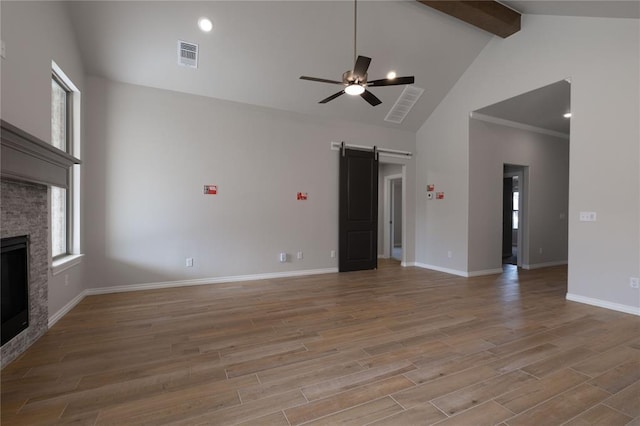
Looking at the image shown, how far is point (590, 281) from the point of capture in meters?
3.92

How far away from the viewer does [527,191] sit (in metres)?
6.34

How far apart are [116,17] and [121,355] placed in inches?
149

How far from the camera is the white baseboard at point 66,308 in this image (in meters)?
3.13

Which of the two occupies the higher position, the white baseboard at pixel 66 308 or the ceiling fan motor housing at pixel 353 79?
the ceiling fan motor housing at pixel 353 79

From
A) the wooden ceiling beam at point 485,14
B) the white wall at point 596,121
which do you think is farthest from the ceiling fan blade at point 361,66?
the white wall at point 596,121

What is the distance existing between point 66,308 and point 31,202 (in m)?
1.48

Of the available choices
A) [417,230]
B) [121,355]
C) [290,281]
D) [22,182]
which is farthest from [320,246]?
[22,182]

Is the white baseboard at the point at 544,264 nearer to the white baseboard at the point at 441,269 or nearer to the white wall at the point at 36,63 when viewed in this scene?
the white baseboard at the point at 441,269

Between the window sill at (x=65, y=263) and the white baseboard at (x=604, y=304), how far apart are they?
250 inches

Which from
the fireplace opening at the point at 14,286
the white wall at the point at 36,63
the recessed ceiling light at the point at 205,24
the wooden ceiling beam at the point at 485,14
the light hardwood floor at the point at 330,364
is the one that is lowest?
the light hardwood floor at the point at 330,364

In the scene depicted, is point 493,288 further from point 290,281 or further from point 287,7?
point 287,7

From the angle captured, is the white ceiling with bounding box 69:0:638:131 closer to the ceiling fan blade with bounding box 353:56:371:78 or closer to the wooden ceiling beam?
the wooden ceiling beam

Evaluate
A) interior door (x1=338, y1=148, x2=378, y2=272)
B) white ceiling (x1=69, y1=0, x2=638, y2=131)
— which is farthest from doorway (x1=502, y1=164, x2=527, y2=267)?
interior door (x1=338, y1=148, x2=378, y2=272)

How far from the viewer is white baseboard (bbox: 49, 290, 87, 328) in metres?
3.13
